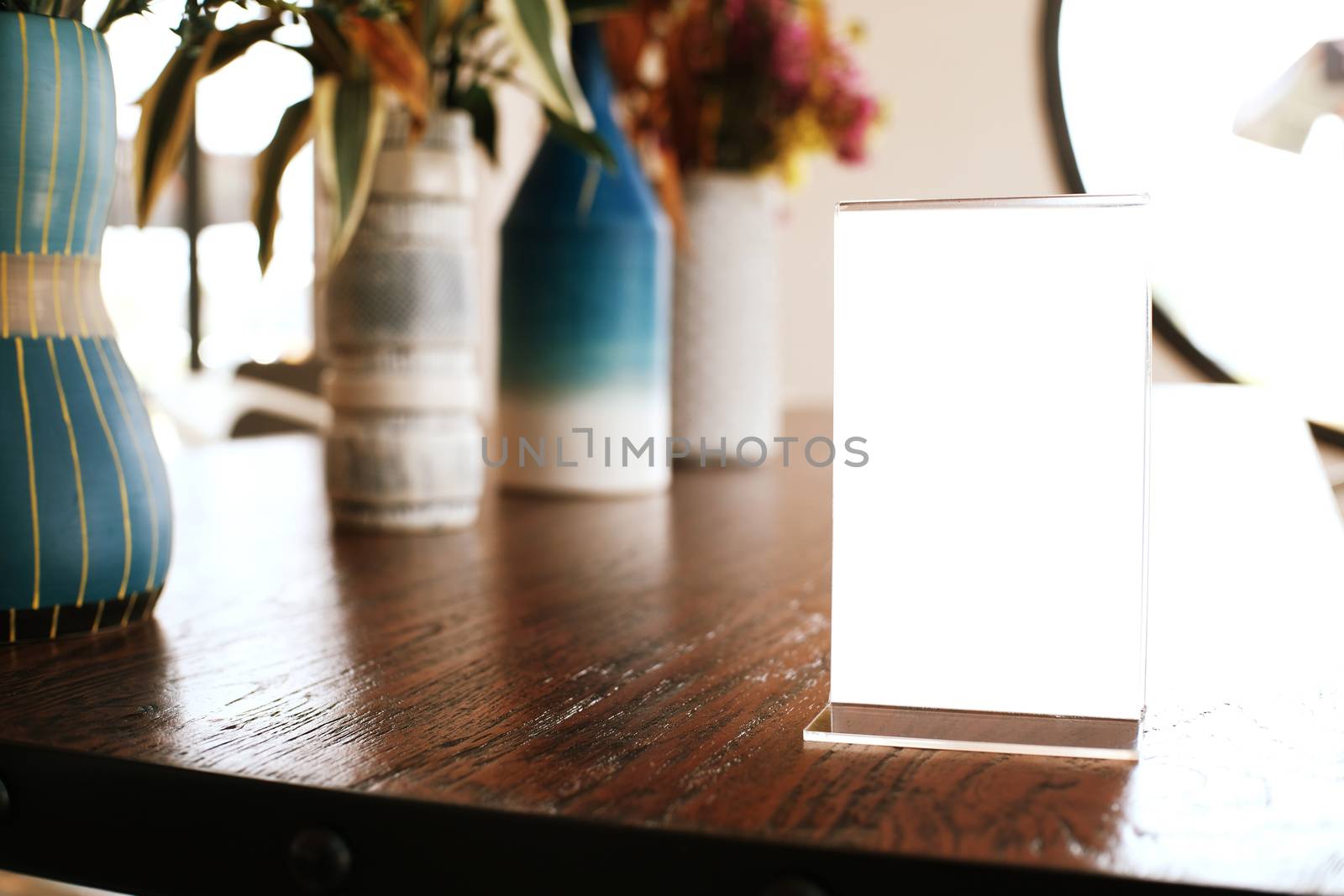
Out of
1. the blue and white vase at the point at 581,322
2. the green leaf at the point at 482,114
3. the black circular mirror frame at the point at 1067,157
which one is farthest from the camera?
the black circular mirror frame at the point at 1067,157

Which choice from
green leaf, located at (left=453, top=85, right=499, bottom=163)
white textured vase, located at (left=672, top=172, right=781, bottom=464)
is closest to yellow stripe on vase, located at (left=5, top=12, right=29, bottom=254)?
green leaf, located at (left=453, top=85, right=499, bottom=163)

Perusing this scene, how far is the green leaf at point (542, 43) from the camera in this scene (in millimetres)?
Answer: 636

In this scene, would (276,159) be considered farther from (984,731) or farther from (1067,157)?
(1067,157)

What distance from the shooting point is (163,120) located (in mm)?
645

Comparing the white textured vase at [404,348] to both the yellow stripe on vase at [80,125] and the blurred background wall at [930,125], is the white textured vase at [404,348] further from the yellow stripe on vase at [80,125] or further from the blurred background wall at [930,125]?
the blurred background wall at [930,125]

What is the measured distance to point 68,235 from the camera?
0.42 metres

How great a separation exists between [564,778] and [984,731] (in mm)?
104

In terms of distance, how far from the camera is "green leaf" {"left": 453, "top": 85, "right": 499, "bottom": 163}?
2.49 feet

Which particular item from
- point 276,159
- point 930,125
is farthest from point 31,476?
point 930,125

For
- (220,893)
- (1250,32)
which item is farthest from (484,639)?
(1250,32)

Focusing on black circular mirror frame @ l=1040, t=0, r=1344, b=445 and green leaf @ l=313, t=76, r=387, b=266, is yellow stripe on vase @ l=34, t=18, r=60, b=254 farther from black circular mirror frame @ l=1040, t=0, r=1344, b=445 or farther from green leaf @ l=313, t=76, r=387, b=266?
black circular mirror frame @ l=1040, t=0, r=1344, b=445

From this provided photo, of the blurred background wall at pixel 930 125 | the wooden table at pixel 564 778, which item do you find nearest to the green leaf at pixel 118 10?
the wooden table at pixel 564 778

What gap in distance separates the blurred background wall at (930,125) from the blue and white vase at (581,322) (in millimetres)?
1206

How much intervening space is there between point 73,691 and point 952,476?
260 mm
